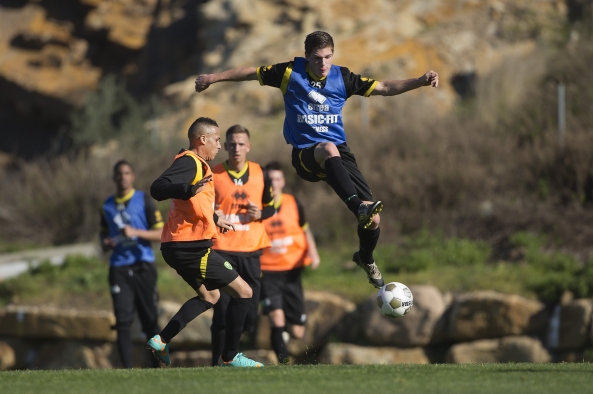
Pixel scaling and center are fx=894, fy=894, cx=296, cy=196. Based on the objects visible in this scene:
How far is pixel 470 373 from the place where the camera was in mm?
6328

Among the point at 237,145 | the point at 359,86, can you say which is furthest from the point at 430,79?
the point at 237,145

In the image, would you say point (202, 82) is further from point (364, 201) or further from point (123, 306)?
point (123, 306)

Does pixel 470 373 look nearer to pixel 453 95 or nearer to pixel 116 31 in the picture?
pixel 453 95

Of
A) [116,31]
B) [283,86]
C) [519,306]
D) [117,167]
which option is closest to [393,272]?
[519,306]

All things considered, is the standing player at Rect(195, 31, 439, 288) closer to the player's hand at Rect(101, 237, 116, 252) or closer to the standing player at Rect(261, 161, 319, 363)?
the standing player at Rect(261, 161, 319, 363)

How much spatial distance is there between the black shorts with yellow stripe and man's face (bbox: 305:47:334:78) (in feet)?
5.67

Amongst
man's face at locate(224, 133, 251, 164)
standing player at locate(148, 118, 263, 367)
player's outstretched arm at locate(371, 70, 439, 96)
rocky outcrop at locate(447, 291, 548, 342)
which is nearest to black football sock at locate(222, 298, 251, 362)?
standing player at locate(148, 118, 263, 367)

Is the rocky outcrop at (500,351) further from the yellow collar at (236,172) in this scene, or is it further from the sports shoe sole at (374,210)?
the sports shoe sole at (374,210)

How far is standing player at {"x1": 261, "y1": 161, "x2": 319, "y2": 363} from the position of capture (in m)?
10.0

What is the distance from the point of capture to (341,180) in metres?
7.19

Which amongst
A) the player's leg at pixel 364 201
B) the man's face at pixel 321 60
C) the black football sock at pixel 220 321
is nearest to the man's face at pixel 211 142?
the man's face at pixel 321 60

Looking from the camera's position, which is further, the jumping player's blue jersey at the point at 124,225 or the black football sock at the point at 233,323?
the jumping player's blue jersey at the point at 124,225

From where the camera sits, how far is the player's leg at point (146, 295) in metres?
9.84

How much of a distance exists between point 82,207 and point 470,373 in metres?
12.3
